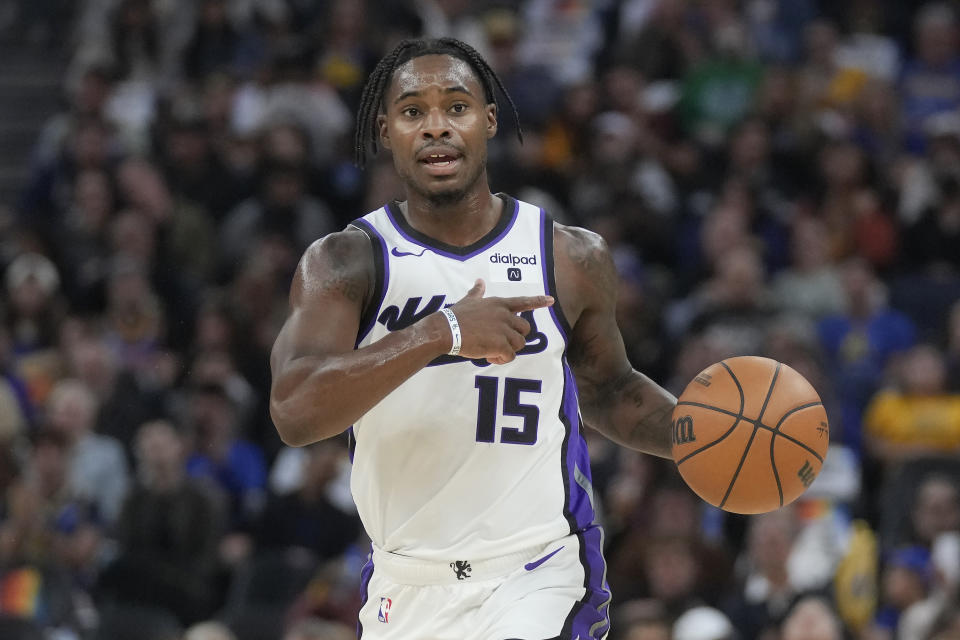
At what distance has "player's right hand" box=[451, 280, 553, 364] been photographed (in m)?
4.27

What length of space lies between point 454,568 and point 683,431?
87cm

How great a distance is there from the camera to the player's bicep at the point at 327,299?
14.9 ft

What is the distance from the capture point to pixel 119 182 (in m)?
12.8

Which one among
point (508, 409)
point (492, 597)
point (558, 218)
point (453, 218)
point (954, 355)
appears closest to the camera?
point (492, 597)

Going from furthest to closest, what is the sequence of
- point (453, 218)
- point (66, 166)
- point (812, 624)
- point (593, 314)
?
point (66, 166) < point (812, 624) < point (593, 314) < point (453, 218)

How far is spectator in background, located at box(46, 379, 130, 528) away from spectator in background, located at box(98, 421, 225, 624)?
0.47 metres

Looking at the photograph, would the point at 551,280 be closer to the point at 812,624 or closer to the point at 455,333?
the point at 455,333

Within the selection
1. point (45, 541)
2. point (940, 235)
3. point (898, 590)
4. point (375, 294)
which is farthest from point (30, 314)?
point (375, 294)

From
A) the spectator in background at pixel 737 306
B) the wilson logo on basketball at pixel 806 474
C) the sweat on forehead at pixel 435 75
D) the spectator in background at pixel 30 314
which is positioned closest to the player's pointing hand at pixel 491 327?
the sweat on forehead at pixel 435 75

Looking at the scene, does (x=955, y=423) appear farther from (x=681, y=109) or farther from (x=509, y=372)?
(x=509, y=372)

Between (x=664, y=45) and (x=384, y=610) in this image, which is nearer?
(x=384, y=610)

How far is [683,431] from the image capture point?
486cm

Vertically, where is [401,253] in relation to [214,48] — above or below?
below

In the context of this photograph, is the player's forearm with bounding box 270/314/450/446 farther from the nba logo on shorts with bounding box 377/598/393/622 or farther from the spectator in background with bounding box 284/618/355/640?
the spectator in background with bounding box 284/618/355/640
